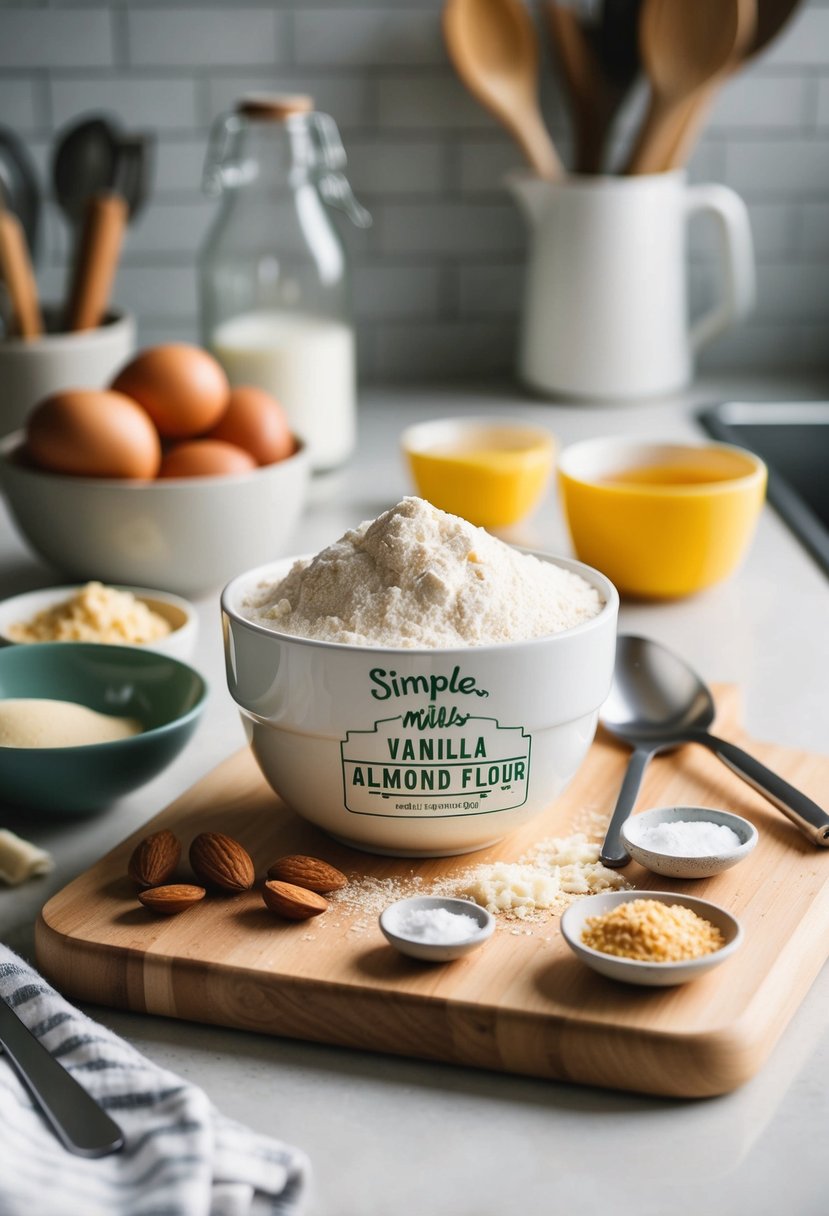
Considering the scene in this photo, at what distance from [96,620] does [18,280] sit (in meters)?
0.66

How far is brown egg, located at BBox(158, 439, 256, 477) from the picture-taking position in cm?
128

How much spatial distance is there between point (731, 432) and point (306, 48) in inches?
31.5

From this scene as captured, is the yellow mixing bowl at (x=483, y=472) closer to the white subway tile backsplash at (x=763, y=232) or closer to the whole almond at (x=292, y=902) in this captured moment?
the whole almond at (x=292, y=902)

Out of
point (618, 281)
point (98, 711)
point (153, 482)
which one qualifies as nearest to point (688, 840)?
point (98, 711)

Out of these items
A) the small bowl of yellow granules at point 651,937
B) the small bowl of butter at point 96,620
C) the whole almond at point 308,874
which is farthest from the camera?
the small bowl of butter at point 96,620

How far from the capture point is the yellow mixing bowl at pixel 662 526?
1.25 meters

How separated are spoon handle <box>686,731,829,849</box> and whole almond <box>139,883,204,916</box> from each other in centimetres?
35

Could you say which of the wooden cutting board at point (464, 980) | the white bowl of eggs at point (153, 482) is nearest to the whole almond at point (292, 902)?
the wooden cutting board at point (464, 980)

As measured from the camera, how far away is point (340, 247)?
66.4 inches

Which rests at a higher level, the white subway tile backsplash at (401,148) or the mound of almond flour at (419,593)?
the white subway tile backsplash at (401,148)

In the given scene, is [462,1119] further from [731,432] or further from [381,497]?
[731,432]

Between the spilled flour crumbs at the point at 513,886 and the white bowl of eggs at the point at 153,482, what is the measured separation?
55 centimetres

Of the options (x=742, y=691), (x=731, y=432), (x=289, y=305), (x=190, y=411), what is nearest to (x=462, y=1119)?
(x=742, y=691)

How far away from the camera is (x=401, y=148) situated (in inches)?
80.4
